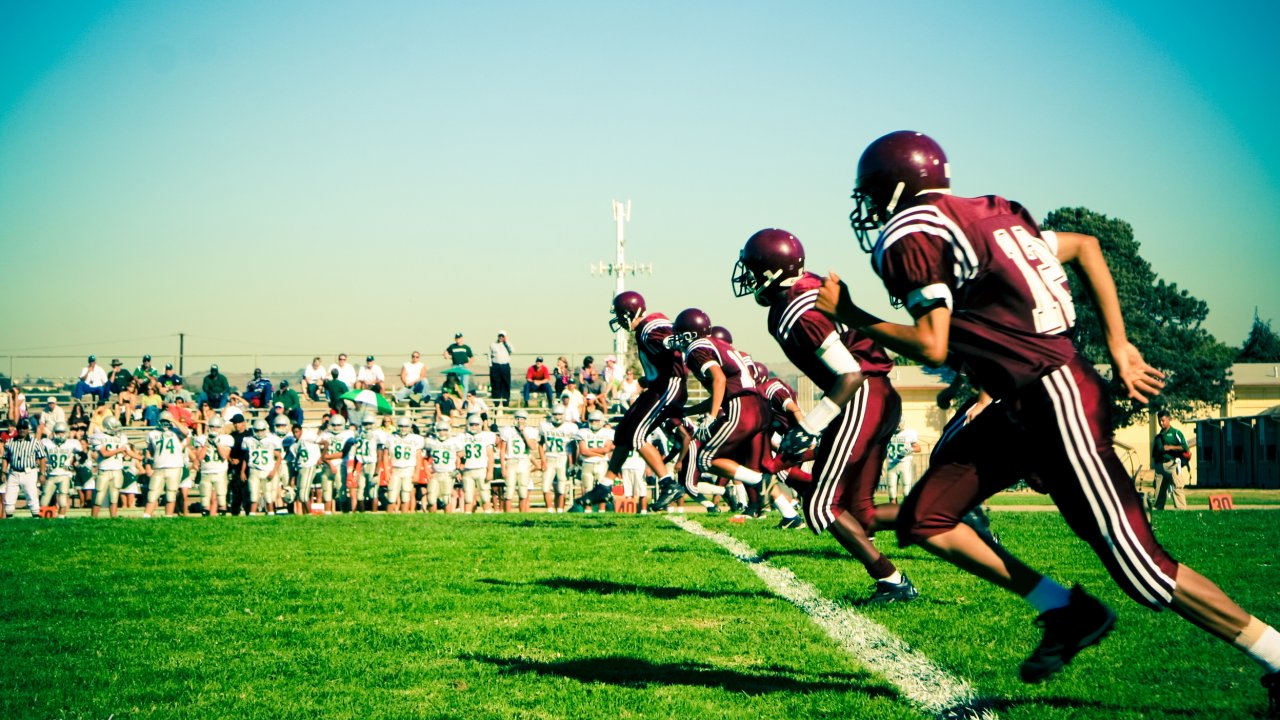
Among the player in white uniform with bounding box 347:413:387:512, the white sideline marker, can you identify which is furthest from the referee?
the white sideline marker

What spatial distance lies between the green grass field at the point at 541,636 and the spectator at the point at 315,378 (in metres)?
16.0

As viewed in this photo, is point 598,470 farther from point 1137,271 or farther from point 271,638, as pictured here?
point 1137,271

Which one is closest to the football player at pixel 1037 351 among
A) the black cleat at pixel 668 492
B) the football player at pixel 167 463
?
the black cleat at pixel 668 492

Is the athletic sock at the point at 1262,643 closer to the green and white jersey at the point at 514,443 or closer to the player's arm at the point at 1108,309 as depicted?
the player's arm at the point at 1108,309

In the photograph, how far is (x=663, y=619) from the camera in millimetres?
6297

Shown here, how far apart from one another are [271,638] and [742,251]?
11.5 ft

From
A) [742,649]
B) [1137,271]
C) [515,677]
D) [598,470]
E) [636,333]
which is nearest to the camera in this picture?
[515,677]

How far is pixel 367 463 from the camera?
19.3 meters

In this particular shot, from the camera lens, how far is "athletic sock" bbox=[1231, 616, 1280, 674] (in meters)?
3.65

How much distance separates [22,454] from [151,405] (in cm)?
444

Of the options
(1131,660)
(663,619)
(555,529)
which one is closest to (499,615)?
(663,619)

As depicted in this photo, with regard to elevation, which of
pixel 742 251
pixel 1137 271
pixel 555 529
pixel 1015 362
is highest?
pixel 1137 271

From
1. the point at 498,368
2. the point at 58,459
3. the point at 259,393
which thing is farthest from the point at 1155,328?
the point at 58,459

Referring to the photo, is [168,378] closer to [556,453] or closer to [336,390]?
[336,390]
